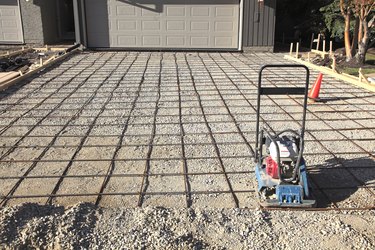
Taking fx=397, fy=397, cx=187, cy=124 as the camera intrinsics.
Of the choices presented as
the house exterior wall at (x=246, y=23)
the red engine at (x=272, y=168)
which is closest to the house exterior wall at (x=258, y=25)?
the house exterior wall at (x=246, y=23)

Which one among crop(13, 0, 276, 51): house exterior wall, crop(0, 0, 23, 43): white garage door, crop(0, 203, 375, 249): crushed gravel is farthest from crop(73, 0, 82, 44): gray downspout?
crop(0, 203, 375, 249): crushed gravel

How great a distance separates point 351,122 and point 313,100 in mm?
1251

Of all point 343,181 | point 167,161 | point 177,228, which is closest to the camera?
point 177,228

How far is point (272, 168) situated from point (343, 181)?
1.07 metres

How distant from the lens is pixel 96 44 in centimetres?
1473

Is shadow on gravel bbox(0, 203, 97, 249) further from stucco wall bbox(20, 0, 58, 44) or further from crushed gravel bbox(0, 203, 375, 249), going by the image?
stucco wall bbox(20, 0, 58, 44)

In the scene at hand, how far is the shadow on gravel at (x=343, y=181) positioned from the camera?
3961 millimetres

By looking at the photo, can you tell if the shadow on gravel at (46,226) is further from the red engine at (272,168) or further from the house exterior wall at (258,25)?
the house exterior wall at (258,25)

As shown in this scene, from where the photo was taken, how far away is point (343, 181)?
4324mm

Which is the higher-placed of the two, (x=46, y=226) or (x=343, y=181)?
(x=46, y=226)

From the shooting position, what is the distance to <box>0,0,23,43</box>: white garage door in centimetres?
1530

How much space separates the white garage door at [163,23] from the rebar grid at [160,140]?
5.32 m

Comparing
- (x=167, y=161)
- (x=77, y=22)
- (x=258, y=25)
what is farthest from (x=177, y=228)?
(x=77, y=22)

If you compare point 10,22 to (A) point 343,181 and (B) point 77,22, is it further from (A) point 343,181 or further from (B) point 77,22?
(A) point 343,181
